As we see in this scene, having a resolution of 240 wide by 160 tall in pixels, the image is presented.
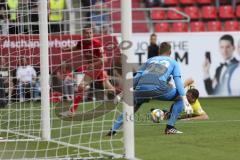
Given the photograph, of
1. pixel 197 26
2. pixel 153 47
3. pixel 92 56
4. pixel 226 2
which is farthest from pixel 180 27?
pixel 92 56

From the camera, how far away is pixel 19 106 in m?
15.5

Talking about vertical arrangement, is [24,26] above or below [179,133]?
above

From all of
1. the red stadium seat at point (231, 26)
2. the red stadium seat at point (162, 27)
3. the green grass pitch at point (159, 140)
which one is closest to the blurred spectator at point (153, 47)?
the red stadium seat at point (162, 27)

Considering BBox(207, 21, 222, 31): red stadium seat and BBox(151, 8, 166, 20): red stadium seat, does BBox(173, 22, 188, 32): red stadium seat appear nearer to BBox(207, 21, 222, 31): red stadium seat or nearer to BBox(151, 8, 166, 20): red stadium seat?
BBox(207, 21, 222, 31): red stadium seat

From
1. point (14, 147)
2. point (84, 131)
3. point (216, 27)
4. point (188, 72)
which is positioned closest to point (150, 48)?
point (188, 72)

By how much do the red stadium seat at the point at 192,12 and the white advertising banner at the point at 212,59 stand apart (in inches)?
164

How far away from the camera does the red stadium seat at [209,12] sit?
2864cm

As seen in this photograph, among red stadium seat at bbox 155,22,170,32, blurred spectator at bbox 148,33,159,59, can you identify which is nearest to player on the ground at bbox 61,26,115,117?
blurred spectator at bbox 148,33,159,59

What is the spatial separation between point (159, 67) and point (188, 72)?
11979mm

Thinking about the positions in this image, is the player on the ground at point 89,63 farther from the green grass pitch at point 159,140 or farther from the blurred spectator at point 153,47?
the blurred spectator at point 153,47

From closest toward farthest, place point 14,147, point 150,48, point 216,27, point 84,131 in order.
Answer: point 14,147 < point 84,131 < point 150,48 < point 216,27

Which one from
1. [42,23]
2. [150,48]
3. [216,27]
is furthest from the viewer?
[216,27]

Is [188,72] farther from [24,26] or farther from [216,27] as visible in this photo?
[24,26]

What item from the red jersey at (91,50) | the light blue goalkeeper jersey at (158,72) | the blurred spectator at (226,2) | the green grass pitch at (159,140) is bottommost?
the green grass pitch at (159,140)
